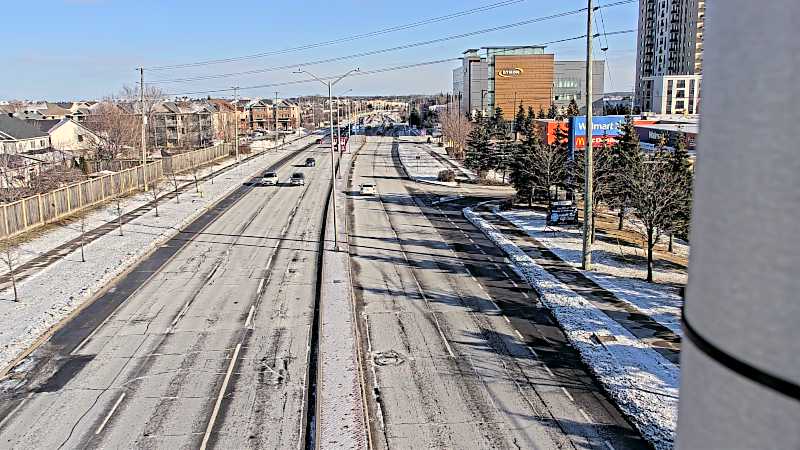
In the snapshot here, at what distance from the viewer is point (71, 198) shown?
39.0 metres

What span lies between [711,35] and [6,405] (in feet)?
51.0

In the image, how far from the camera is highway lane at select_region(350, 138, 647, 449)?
12.6 meters

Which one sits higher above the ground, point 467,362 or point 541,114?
point 541,114

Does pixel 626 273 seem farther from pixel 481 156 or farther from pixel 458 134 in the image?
pixel 458 134

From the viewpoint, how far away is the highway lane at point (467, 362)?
496 inches

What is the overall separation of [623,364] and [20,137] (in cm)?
6801

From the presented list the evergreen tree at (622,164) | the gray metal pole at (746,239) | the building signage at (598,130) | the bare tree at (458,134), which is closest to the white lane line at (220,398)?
the gray metal pole at (746,239)

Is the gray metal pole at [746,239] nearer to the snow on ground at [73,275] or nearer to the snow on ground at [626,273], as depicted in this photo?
the snow on ground at [626,273]

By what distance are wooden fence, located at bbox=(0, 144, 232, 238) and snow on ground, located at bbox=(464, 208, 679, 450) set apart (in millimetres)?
24645

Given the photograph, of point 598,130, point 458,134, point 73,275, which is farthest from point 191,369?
point 458,134

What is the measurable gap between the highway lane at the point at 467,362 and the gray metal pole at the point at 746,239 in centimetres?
1011

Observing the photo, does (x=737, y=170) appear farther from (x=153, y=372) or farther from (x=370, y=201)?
(x=370, y=201)

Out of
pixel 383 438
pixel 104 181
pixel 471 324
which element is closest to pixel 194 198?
pixel 104 181

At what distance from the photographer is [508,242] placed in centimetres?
3088
